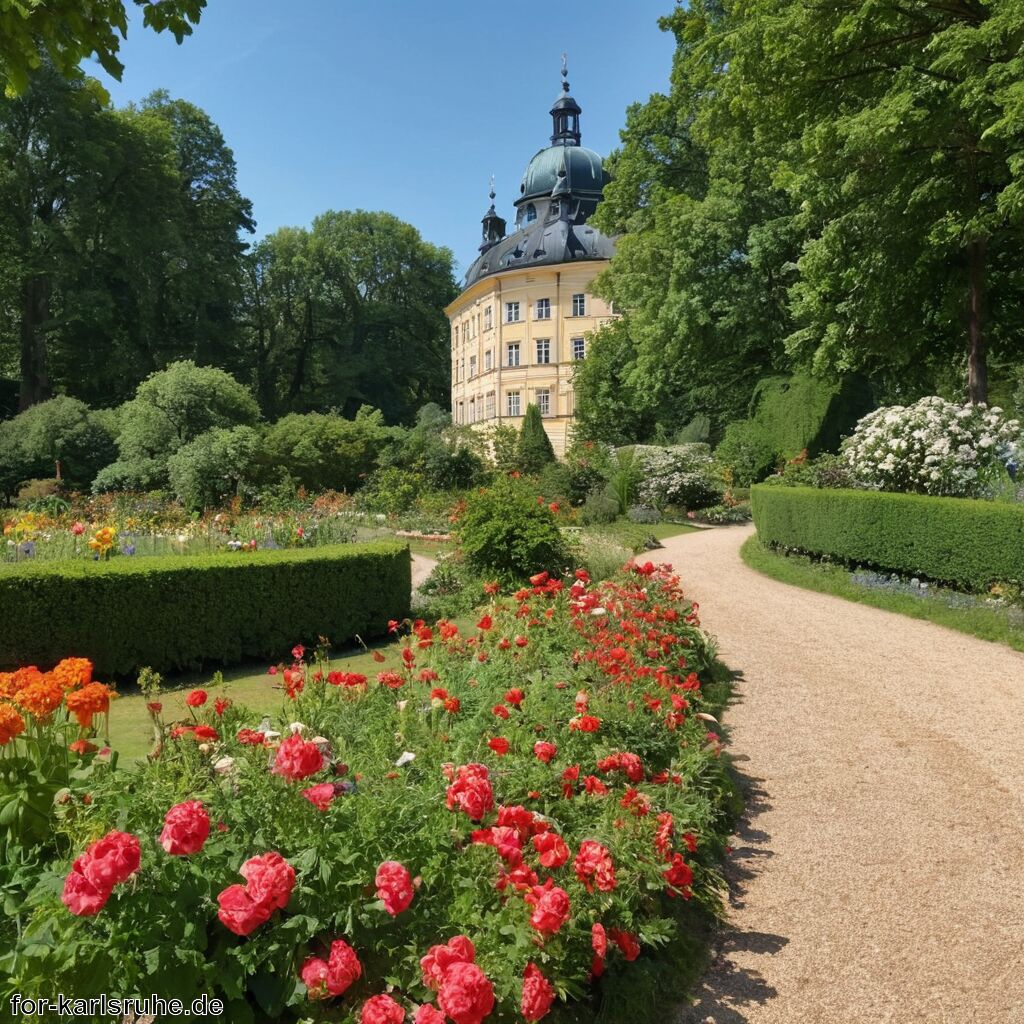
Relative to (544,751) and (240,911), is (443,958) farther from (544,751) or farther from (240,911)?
(544,751)

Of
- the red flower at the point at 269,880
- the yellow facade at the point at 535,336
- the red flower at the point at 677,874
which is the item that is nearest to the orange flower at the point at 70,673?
the red flower at the point at 269,880

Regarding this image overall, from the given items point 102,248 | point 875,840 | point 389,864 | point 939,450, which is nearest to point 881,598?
point 939,450

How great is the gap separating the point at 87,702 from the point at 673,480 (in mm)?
17708

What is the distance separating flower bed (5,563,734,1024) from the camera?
192cm

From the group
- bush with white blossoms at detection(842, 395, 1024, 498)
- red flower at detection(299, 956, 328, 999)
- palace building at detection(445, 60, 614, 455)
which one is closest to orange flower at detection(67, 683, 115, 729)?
red flower at detection(299, 956, 328, 999)

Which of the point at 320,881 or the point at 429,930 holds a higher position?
the point at 320,881

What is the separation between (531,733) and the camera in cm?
375

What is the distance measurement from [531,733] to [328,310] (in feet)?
149

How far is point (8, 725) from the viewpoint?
253 centimetres

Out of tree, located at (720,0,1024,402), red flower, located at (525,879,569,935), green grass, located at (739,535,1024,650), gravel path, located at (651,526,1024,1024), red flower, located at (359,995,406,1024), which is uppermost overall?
tree, located at (720,0,1024,402)

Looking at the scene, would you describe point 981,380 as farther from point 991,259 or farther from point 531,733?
point 531,733

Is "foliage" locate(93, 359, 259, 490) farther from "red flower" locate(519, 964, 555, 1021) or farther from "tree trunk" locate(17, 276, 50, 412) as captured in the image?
"red flower" locate(519, 964, 555, 1021)

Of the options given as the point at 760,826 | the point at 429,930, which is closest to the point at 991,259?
the point at 760,826

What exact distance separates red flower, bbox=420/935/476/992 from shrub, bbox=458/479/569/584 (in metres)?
7.63
